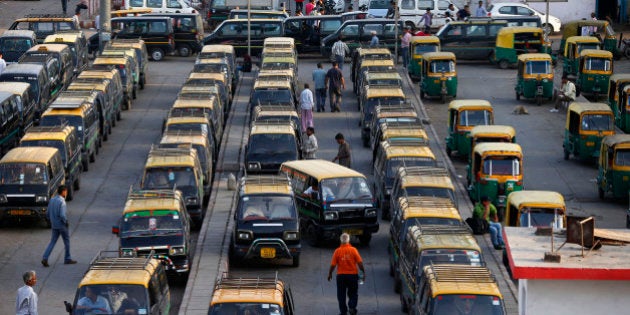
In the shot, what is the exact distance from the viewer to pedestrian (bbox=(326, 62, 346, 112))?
4806cm

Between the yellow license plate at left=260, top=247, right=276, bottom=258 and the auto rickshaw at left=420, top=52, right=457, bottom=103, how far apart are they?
22.0 meters

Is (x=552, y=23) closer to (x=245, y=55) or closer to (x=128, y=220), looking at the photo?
(x=245, y=55)

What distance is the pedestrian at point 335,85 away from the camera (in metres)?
48.1

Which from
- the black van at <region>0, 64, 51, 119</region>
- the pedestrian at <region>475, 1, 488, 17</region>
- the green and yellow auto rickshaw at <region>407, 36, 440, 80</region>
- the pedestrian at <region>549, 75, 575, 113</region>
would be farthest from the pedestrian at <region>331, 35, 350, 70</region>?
the black van at <region>0, 64, 51, 119</region>

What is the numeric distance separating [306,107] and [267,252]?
14.0 meters

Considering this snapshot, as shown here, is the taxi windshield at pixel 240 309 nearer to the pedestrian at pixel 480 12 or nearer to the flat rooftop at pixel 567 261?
the flat rooftop at pixel 567 261

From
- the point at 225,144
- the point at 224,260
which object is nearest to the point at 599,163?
the point at 225,144

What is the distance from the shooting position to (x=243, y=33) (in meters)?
60.1

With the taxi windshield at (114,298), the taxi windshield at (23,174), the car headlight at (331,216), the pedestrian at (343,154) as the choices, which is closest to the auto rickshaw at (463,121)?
the pedestrian at (343,154)

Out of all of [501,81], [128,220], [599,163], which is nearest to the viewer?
[128,220]

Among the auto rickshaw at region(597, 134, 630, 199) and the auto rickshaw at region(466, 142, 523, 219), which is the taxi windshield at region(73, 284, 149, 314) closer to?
the auto rickshaw at region(466, 142, 523, 219)

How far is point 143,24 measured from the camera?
197ft

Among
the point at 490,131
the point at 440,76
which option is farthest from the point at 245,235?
the point at 440,76

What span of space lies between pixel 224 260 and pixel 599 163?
46.6 ft
